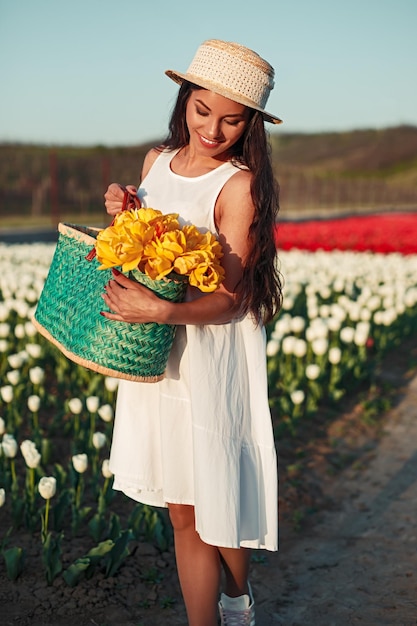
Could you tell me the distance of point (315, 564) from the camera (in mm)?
3178

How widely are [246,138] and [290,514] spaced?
2175 mm

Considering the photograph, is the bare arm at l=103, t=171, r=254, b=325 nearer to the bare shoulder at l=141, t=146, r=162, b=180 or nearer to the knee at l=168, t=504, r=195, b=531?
the bare shoulder at l=141, t=146, r=162, b=180

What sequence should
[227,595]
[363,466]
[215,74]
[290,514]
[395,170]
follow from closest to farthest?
1. [215,74]
2. [227,595]
3. [290,514]
4. [363,466]
5. [395,170]

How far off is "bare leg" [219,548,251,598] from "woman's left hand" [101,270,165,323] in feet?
2.73

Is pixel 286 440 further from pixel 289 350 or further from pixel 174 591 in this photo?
pixel 174 591

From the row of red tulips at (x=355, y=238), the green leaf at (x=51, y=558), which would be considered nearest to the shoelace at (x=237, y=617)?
the green leaf at (x=51, y=558)

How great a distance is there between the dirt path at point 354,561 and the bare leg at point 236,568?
50 centimetres

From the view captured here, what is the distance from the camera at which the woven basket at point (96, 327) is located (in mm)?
2033

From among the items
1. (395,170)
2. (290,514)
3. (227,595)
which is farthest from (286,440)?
(395,170)

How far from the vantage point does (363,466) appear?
431cm

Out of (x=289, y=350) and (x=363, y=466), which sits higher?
(x=289, y=350)

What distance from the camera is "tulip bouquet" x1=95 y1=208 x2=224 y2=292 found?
1871mm

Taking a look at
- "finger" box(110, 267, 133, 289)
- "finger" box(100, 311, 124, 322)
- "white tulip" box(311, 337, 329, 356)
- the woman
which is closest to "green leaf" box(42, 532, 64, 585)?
the woman

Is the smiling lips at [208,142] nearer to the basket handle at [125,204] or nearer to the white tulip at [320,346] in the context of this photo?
the basket handle at [125,204]
